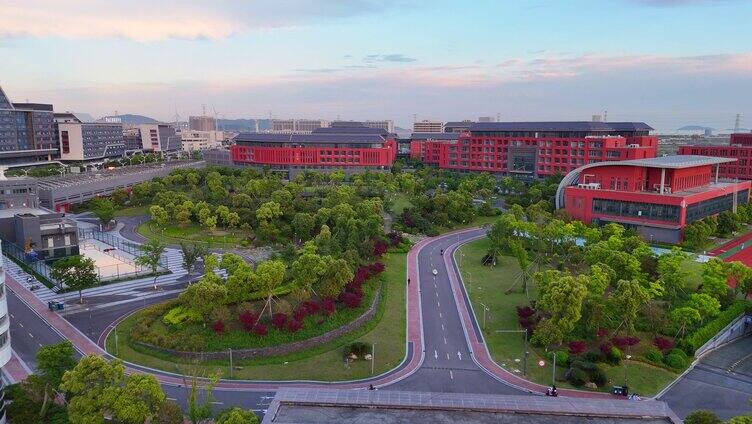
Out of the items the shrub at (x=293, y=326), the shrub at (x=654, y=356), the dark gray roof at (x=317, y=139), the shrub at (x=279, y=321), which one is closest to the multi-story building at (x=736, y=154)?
the dark gray roof at (x=317, y=139)

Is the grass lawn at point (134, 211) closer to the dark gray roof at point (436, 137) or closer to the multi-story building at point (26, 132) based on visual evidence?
the multi-story building at point (26, 132)

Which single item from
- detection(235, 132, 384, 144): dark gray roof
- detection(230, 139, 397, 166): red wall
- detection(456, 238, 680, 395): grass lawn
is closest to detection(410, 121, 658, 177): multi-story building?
detection(230, 139, 397, 166): red wall

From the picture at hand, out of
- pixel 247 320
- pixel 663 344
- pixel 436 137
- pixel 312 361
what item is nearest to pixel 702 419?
pixel 663 344

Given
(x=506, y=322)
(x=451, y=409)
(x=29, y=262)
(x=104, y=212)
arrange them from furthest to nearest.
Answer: (x=104, y=212) < (x=29, y=262) < (x=506, y=322) < (x=451, y=409)

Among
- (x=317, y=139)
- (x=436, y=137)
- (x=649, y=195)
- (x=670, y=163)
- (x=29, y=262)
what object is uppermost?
(x=436, y=137)

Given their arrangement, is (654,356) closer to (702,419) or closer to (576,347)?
(576,347)

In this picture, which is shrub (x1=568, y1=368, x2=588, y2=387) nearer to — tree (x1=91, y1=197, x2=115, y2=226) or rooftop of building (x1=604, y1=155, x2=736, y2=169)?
rooftop of building (x1=604, y1=155, x2=736, y2=169)
